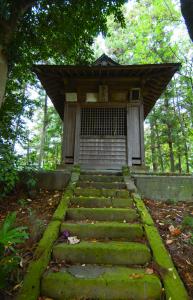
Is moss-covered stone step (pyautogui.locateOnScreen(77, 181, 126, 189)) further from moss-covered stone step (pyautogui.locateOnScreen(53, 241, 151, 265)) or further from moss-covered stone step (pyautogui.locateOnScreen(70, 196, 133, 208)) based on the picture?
moss-covered stone step (pyautogui.locateOnScreen(53, 241, 151, 265))

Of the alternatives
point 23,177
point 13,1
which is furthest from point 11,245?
point 13,1

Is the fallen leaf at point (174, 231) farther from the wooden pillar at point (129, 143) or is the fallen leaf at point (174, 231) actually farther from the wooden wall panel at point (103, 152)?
the wooden wall panel at point (103, 152)

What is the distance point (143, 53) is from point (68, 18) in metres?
11.6

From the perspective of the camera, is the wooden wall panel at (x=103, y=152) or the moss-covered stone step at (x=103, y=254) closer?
the moss-covered stone step at (x=103, y=254)

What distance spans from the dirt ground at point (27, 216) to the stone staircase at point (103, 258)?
13.7 inches

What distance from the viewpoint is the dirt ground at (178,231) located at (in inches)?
125

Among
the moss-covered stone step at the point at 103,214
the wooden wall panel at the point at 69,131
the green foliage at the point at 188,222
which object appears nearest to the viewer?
the green foliage at the point at 188,222

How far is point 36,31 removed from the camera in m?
6.70

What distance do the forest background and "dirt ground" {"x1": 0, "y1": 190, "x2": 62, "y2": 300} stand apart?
0.43m

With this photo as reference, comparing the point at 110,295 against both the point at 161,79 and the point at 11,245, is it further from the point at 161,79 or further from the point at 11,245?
the point at 161,79

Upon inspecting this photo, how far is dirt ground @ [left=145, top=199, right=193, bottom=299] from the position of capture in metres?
3.18

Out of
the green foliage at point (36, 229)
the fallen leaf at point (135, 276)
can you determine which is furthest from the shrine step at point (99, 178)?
the fallen leaf at point (135, 276)

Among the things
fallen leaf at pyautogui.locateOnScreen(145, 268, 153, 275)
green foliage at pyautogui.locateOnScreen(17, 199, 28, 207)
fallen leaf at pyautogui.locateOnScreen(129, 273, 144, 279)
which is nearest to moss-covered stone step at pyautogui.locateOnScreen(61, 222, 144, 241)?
fallen leaf at pyautogui.locateOnScreen(145, 268, 153, 275)

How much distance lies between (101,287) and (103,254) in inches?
22.0
